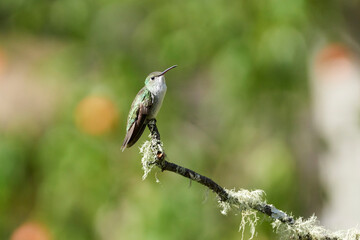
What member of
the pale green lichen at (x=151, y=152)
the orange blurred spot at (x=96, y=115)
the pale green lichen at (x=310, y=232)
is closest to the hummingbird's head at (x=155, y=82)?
the pale green lichen at (x=151, y=152)

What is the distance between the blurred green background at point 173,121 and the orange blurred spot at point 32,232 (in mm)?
11

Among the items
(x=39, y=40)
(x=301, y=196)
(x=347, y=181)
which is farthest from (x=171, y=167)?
(x=39, y=40)

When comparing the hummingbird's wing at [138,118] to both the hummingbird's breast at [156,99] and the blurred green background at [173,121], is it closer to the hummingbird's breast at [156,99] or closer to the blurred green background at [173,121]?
the hummingbird's breast at [156,99]

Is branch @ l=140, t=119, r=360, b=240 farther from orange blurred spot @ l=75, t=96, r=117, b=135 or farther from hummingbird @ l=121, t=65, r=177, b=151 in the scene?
orange blurred spot @ l=75, t=96, r=117, b=135

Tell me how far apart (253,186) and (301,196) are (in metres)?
0.53

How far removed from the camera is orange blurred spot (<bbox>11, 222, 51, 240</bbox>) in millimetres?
5699

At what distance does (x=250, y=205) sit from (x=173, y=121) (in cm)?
333

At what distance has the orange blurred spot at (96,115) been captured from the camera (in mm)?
5352

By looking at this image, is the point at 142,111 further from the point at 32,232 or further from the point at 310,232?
the point at 32,232

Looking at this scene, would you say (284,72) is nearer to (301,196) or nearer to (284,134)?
(284,134)

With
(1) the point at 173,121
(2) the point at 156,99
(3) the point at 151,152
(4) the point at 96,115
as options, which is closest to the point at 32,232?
(4) the point at 96,115

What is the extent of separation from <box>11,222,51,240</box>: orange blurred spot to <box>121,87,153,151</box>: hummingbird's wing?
3394 millimetres

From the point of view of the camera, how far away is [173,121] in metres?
5.50

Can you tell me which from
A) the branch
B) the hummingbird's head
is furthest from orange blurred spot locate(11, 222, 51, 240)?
the branch
